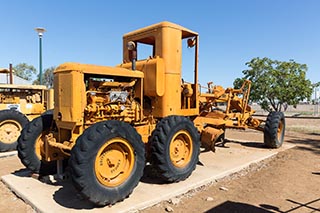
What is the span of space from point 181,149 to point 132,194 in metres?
1.41

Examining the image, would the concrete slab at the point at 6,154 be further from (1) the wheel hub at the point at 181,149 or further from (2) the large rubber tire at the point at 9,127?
(1) the wheel hub at the point at 181,149

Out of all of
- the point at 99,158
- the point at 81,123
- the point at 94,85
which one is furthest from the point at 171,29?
the point at 99,158

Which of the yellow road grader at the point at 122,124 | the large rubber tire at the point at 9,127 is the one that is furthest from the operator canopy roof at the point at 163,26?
the large rubber tire at the point at 9,127

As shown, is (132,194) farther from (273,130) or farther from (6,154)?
(273,130)

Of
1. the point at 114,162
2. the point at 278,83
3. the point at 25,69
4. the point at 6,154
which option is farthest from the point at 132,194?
the point at 25,69

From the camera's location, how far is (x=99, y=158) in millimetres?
4113

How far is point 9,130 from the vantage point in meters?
8.51

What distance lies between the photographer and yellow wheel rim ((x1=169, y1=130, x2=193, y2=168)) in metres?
5.25

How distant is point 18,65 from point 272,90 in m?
57.0

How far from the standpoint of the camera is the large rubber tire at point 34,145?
205 inches

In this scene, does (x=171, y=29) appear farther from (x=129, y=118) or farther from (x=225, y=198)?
(x=225, y=198)

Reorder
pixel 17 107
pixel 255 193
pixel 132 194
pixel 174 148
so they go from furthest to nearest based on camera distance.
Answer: pixel 17 107 → pixel 174 148 → pixel 255 193 → pixel 132 194

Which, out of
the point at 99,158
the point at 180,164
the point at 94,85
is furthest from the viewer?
the point at 180,164

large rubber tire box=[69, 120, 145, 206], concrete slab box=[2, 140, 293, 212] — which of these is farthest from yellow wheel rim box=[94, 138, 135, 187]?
concrete slab box=[2, 140, 293, 212]
